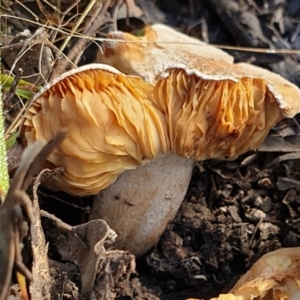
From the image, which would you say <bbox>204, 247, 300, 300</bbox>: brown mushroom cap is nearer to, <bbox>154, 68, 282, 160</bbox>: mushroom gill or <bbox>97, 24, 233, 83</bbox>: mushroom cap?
<bbox>154, 68, 282, 160</bbox>: mushroom gill

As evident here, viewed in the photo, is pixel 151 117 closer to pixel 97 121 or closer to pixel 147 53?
pixel 97 121

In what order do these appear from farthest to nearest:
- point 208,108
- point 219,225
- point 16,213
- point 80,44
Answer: point 80,44 → point 219,225 → point 208,108 → point 16,213

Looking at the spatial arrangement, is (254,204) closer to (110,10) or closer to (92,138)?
(92,138)

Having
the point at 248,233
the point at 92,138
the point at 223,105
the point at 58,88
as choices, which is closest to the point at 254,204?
the point at 248,233

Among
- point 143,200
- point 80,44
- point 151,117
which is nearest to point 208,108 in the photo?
point 151,117

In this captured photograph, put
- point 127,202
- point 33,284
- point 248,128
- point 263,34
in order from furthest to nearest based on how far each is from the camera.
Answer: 1. point 263,34
2. point 127,202
3. point 248,128
4. point 33,284

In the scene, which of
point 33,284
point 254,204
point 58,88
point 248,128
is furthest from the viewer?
point 254,204
